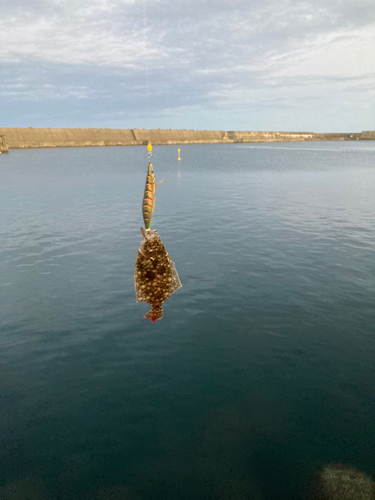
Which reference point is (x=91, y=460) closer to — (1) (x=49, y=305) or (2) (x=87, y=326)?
(2) (x=87, y=326)

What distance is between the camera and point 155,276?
19.2 ft

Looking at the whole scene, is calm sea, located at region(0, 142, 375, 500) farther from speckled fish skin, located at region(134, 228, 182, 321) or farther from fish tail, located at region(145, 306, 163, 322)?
speckled fish skin, located at region(134, 228, 182, 321)

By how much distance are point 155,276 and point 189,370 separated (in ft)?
17.6

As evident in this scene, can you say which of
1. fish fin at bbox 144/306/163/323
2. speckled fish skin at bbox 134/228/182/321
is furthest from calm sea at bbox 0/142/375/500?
speckled fish skin at bbox 134/228/182/321

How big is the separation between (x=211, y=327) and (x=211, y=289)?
317 centimetres

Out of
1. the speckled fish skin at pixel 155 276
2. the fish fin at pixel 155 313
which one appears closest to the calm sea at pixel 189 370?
the fish fin at pixel 155 313

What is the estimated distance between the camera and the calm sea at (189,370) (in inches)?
292

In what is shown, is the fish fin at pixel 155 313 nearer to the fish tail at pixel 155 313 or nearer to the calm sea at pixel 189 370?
the fish tail at pixel 155 313

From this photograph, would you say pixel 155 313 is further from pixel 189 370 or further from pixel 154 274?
pixel 189 370

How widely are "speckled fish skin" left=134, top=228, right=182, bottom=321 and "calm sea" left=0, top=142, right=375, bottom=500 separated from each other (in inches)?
156

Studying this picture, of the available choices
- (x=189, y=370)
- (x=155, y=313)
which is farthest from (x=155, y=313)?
(x=189, y=370)

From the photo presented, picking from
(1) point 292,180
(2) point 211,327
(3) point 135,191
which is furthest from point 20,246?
(1) point 292,180

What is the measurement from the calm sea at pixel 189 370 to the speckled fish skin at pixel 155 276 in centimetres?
397

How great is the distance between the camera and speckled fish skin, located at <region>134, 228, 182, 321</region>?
548 centimetres
